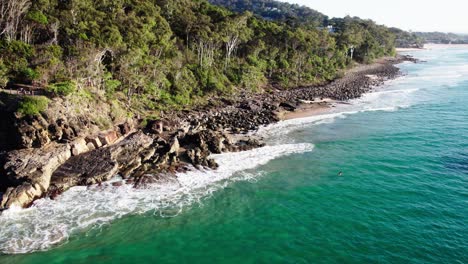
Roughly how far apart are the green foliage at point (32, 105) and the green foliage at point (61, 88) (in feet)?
6.72

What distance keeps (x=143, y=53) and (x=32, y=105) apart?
20.6 meters

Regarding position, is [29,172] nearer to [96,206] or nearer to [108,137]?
[96,206]

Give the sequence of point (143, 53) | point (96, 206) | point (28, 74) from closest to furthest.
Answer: point (96, 206), point (28, 74), point (143, 53)

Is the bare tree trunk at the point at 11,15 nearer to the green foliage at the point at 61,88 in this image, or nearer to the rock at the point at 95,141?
the green foliage at the point at 61,88

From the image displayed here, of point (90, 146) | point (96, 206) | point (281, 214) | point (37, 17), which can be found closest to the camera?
point (281, 214)

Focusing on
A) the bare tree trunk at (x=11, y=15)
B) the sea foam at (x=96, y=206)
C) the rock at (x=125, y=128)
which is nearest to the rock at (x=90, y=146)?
the rock at (x=125, y=128)

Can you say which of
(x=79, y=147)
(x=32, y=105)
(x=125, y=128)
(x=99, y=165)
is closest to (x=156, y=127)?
(x=125, y=128)

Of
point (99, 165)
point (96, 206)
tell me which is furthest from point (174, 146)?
point (96, 206)

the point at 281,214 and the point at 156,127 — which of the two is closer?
the point at 281,214

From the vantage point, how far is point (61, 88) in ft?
112

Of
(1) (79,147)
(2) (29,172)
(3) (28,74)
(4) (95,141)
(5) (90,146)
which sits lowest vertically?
(2) (29,172)

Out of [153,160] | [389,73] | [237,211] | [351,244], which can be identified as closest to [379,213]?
[351,244]

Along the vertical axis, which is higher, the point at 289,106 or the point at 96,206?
the point at 289,106

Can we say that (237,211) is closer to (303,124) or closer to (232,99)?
(303,124)
